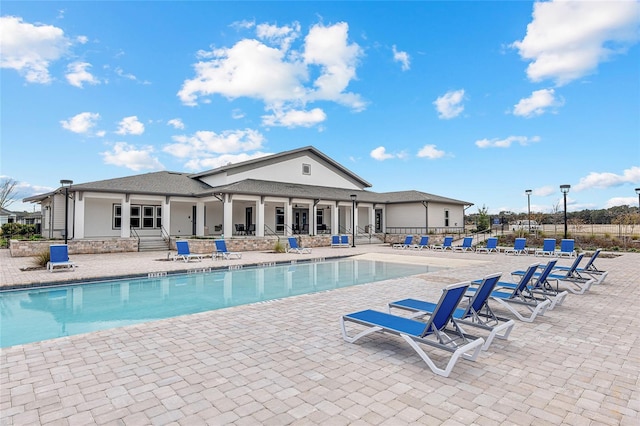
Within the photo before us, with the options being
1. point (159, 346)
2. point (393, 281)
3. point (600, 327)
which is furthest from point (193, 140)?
point (600, 327)

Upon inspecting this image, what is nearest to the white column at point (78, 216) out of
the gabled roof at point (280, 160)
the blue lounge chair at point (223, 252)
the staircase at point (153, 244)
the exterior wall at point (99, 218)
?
the exterior wall at point (99, 218)

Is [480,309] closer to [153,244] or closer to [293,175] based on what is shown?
[153,244]

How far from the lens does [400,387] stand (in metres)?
3.62

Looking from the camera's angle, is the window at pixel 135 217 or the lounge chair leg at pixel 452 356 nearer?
the lounge chair leg at pixel 452 356

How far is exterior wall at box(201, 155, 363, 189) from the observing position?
1059 inches

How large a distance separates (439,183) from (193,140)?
88.2ft

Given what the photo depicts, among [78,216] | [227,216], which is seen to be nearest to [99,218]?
[78,216]

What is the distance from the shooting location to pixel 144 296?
374 inches

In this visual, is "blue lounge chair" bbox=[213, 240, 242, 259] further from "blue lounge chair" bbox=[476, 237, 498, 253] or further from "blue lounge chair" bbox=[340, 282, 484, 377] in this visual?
"blue lounge chair" bbox=[476, 237, 498, 253]

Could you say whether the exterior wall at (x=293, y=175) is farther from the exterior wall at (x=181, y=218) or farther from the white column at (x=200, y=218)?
the exterior wall at (x=181, y=218)

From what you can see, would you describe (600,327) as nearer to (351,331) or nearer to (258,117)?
(351,331)

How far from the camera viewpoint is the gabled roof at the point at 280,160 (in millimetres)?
26359

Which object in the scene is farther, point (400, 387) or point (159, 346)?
point (159, 346)

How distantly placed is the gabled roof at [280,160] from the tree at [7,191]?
3360cm
